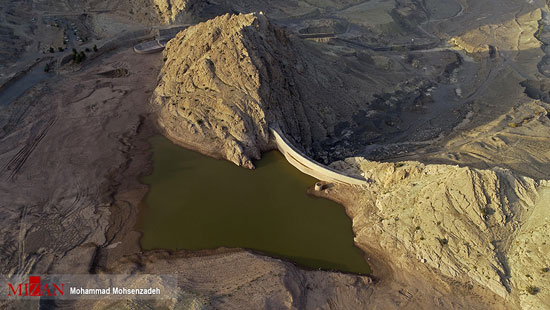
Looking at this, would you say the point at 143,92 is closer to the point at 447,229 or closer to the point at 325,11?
the point at 447,229

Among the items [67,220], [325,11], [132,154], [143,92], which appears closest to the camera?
[67,220]

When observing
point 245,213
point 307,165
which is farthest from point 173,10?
point 245,213

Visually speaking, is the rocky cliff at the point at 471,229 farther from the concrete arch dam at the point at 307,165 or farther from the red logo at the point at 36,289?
the red logo at the point at 36,289

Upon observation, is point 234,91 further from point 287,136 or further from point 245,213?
point 245,213

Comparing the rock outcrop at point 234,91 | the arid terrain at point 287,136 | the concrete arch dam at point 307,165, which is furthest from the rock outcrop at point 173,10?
the concrete arch dam at point 307,165

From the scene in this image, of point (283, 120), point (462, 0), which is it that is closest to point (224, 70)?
point (283, 120)

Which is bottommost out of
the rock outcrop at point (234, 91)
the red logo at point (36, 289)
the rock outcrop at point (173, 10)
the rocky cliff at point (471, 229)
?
the rocky cliff at point (471, 229)
